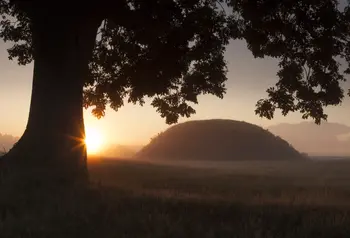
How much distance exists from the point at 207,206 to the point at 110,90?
12.2 meters

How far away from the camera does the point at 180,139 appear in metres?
87.1

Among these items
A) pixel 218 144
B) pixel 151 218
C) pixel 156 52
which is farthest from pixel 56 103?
pixel 218 144

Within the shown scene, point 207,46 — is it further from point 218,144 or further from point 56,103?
point 218,144

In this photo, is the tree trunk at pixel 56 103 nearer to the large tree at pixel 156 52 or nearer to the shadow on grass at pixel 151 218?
the large tree at pixel 156 52

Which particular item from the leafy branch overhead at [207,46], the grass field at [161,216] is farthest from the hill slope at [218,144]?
the grass field at [161,216]

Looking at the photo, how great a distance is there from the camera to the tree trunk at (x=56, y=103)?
55.0ft

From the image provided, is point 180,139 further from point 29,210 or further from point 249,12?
point 29,210

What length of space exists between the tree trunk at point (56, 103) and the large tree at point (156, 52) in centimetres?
4

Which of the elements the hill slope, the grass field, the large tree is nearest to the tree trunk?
the large tree

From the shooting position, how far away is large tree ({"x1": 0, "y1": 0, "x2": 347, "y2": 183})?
16719 millimetres

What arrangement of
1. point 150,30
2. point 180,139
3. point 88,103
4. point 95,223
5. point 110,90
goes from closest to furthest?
point 95,223
point 150,30
point 110,90
point 88,103
point 180,139

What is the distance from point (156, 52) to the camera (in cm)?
1873

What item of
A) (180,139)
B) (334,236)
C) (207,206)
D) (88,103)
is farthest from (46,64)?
(180,139)

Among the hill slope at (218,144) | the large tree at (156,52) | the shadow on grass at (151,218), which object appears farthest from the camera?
the hill slope at (218,144)
